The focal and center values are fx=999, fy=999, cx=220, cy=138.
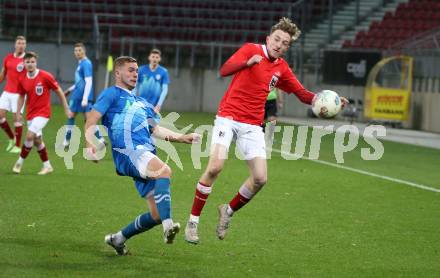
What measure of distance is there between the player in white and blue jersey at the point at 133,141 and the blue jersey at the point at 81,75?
10.8 meters

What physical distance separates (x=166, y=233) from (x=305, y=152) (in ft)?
44.6

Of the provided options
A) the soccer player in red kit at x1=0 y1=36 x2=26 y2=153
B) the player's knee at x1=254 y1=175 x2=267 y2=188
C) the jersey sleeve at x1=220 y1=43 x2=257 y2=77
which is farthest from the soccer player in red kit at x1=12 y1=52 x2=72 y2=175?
the jersey sleeve at x1=220 y1=43 x2=257 y2=77

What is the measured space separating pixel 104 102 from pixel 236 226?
2.91 metres

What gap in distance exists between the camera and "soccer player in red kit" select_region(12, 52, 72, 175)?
15406mm

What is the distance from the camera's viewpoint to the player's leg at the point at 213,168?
9.77 m

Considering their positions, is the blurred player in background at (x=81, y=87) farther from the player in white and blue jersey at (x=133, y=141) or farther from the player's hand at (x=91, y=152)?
the player's hand at (x=91, y=152)

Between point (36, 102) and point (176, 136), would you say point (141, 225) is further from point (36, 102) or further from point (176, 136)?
point (36, 102)

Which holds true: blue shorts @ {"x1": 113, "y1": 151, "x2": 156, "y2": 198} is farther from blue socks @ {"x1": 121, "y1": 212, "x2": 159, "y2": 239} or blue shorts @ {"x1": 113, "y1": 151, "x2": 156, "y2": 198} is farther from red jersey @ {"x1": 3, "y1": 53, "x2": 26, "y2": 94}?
red jersey @ {"x1": 3, "y1": 53, "x2": 26, "y2": 94}

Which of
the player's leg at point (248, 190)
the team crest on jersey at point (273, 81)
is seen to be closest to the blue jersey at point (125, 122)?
the player's leg at point (248, 190)

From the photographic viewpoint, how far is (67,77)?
36719 millimetres

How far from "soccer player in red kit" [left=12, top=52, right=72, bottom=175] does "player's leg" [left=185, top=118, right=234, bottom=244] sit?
5743 millimetres

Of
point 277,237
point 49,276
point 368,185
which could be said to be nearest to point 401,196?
point 368,185

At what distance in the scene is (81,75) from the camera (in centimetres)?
2002

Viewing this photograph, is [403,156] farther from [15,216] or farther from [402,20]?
[402,20]
